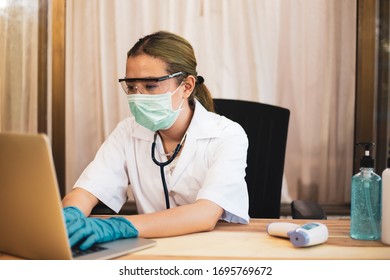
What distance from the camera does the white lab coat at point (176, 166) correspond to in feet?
4.48

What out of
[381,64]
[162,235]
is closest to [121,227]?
[162,235]

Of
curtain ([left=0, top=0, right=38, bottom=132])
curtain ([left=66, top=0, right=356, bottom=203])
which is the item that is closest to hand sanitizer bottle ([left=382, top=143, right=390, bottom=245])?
curtain ([left=66, top=0, right=356, bottom=203])

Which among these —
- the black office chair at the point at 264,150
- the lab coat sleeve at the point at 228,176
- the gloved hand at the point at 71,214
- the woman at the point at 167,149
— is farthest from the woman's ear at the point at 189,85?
the gloved hand at the point at 71,214

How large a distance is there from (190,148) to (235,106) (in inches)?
15.2

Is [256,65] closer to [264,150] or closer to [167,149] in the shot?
[264,150]

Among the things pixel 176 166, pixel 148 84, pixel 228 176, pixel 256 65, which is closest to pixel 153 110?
pixel 148 84

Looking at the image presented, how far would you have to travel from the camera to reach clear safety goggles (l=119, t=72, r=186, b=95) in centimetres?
137

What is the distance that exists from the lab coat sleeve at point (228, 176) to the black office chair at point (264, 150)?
Answer: 30cm

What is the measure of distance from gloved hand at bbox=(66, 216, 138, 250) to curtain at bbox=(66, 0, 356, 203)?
1.18m

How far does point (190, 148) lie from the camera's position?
1.47 meters

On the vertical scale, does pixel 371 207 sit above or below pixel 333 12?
below

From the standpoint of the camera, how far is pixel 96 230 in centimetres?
95
